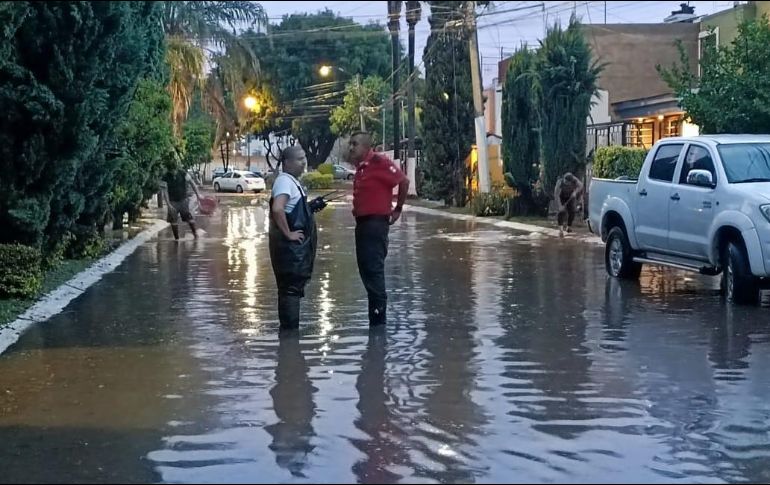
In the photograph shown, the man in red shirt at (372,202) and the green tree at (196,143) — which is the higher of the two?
the green tree at (196,143)

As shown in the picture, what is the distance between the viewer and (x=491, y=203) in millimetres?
35406

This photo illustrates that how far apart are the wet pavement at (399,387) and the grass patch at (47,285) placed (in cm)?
46

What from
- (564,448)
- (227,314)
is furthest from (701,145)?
(564,448)

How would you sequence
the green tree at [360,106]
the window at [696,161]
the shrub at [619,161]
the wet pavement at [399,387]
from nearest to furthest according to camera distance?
the wet pavement at [399,387]
the window at [696,161]
the shrub at [619,161]
the green tree at [360,106]

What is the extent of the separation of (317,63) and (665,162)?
216 feet

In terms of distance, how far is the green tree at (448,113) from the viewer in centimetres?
4253

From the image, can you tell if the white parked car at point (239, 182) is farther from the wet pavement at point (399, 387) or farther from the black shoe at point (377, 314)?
the black shoe at point (377, 314)

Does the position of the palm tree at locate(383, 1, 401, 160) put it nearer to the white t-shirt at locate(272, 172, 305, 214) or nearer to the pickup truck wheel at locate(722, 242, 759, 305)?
the pickup truck wheel at locate(722, 242, 759, 305)

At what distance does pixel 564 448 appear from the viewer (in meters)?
6.84

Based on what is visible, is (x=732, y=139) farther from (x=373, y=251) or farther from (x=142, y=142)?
(x=142, y=142)

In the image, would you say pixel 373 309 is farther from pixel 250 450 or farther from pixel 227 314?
pixel 250 450

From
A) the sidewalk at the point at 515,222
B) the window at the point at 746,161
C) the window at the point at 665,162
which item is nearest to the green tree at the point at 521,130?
the sidewalk at the point at 515,222

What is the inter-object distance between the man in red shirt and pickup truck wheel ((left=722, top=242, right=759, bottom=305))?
13.2 ft

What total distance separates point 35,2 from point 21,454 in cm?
746
